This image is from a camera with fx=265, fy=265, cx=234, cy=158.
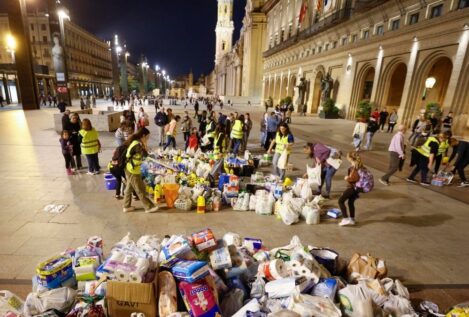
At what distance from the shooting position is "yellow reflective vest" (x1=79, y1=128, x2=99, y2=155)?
724cm

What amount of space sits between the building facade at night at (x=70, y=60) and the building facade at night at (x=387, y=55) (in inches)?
1478

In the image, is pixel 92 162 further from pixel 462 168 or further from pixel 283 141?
pixel 462 168

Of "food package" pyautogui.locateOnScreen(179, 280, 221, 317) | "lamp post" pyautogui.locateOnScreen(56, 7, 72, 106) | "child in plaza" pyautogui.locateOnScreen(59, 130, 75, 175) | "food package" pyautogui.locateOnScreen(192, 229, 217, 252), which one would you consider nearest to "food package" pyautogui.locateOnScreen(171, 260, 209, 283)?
"food package" pyautogui.locateOnScreen(179, 280, 221, 317)

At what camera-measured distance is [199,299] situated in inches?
102

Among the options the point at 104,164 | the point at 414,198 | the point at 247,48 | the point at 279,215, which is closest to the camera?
the point at 279,215

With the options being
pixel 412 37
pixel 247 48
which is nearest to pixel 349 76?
pixel 412 37

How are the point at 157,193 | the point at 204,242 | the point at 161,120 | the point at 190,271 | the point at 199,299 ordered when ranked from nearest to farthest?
the point at 199,299 < the point at 190,271 < the point at 204,242 < the point at 157,193 < the point at 161,120

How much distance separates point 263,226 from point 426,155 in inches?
227

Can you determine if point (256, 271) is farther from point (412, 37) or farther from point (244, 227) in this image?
point (412, 37)

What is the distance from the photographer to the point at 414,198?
715 centimetres

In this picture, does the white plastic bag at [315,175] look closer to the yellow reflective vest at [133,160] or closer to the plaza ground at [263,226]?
the plaza ground at [263,226]

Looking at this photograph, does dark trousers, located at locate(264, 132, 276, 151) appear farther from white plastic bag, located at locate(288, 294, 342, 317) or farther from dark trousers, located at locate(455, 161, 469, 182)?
white plastic bag, located at locate(288, 294, 342, 317)

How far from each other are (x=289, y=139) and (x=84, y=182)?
570cm

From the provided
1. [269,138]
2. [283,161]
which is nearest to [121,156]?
[283,161]
